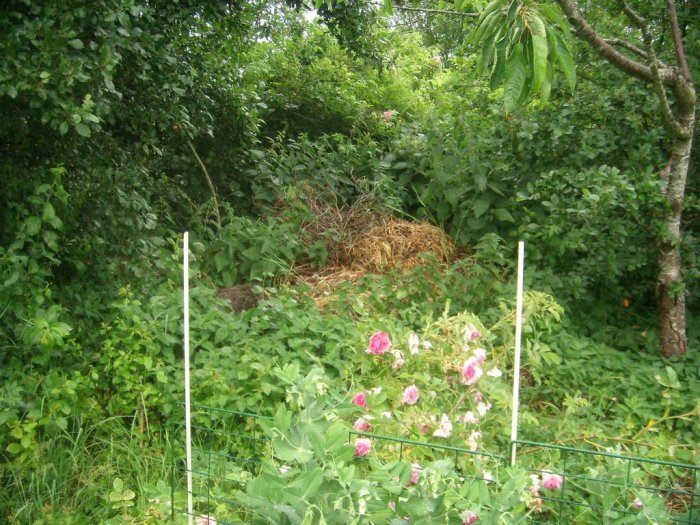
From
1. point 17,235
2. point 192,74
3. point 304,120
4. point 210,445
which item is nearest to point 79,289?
point 17,235

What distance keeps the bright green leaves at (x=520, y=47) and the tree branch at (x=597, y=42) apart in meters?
0.87

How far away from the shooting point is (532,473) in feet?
8.03

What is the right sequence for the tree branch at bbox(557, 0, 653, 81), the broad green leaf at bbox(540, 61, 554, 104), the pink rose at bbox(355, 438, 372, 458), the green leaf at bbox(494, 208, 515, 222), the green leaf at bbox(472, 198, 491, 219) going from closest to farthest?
the pink rose at bbox(355, 438, 372, 458) → the broad green leaf at bbox(540, 61, 554, 104) → the tree branch at bbox(557, 0, 653, 81) → the green leaf at bbox(494, 208, 515, 222) → the green leaf at bbox(472, 198, 491, 219)

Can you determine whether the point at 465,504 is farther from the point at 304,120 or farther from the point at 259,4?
the point at 304,120

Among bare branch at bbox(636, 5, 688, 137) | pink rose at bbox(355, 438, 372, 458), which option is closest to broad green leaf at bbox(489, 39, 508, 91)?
pink rose at bbox(355, 438, 372, 458)

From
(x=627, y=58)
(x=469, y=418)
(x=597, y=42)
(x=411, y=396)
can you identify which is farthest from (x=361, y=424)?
(x=627, y=58)

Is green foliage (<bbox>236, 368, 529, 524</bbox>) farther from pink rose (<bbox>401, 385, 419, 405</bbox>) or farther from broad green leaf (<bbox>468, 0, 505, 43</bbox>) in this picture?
broad green leaf (<bbox>468, 0, 505, 43</bbox>)

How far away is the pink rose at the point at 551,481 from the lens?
226 centimetres

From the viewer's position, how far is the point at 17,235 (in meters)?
3.12

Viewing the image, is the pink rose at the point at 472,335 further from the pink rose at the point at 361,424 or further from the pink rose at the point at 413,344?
the pink rose at the point at 361,424

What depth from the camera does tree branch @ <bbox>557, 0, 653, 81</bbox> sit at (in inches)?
130

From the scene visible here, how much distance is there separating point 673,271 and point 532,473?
2123 mm

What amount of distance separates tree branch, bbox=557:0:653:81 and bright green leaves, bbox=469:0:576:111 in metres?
0.87

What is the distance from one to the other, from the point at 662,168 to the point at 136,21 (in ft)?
10.5
